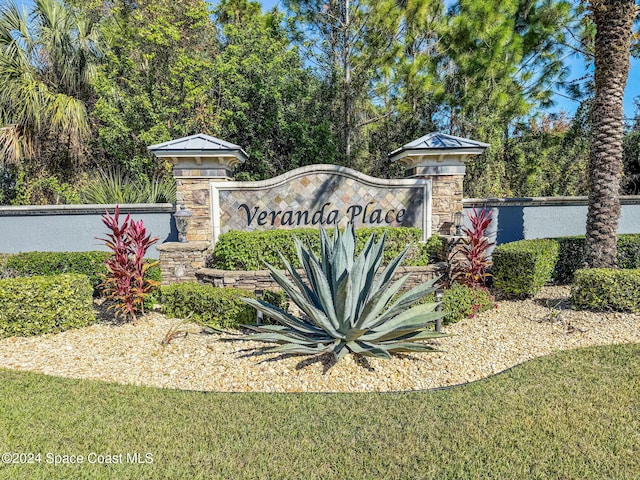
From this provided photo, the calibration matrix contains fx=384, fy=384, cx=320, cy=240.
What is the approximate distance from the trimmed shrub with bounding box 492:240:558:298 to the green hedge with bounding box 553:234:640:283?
36.1 inches

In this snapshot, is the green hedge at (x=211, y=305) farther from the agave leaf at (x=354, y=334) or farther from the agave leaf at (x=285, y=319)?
the agave leaf at (x=354, y=334)

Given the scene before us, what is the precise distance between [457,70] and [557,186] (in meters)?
4.96

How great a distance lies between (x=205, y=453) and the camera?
2.56 meters

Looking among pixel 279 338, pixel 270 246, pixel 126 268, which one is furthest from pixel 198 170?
pixel 279 338

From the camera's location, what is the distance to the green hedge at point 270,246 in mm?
6846

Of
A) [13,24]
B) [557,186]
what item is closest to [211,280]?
[13,24]

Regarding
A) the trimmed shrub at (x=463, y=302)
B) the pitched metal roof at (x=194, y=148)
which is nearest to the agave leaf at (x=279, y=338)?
the trimmed shrub at (x=463, y=302)

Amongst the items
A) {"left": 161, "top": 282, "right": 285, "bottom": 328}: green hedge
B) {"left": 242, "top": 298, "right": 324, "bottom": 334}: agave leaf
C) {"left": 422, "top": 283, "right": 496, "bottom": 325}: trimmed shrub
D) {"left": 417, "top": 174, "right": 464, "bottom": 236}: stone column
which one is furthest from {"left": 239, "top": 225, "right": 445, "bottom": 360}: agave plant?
{"left": 417, "top": 174, "right": 464, "bottom": 236}: stone column

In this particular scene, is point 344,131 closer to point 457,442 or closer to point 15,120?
point 15,120

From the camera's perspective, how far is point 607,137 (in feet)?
20.3

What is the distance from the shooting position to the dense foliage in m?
10.0

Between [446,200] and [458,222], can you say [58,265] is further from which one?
[458,222]

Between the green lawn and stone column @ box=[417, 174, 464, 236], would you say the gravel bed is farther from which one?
stone column @ box=[417, 174, 464, 236]

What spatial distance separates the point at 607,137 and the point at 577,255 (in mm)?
2293
